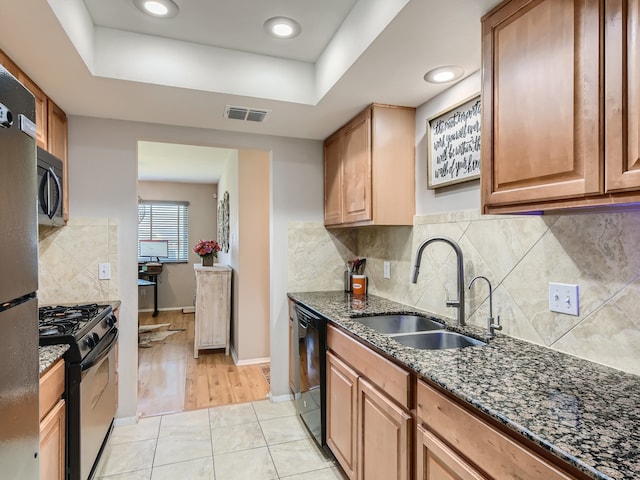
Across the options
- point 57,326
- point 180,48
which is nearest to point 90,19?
point 180,48

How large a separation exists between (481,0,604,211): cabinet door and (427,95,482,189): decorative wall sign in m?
0.52

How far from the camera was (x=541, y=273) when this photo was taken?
59.9 inches

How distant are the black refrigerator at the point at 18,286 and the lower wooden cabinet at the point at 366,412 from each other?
114 cm

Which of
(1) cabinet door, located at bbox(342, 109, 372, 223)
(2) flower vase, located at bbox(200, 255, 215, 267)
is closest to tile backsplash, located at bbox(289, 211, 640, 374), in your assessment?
(1) cabinet door, located at bbox(342, 109, 372, 223)

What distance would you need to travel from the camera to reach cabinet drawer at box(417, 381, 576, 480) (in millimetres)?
860

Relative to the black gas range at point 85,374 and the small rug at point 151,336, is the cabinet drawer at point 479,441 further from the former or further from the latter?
the small rug at point 151,336

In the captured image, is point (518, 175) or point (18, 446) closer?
point (18, 446)

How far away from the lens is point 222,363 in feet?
13.1

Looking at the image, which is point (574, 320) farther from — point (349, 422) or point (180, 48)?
point (180, 48)

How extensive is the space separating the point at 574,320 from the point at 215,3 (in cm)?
204

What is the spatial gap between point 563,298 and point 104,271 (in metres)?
2.70

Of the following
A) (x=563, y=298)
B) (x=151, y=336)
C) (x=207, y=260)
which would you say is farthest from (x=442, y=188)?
(x=151, y=336)

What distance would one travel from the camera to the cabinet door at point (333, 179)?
2.81 metres

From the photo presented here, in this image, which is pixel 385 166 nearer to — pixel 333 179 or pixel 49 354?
pixel 333 179
